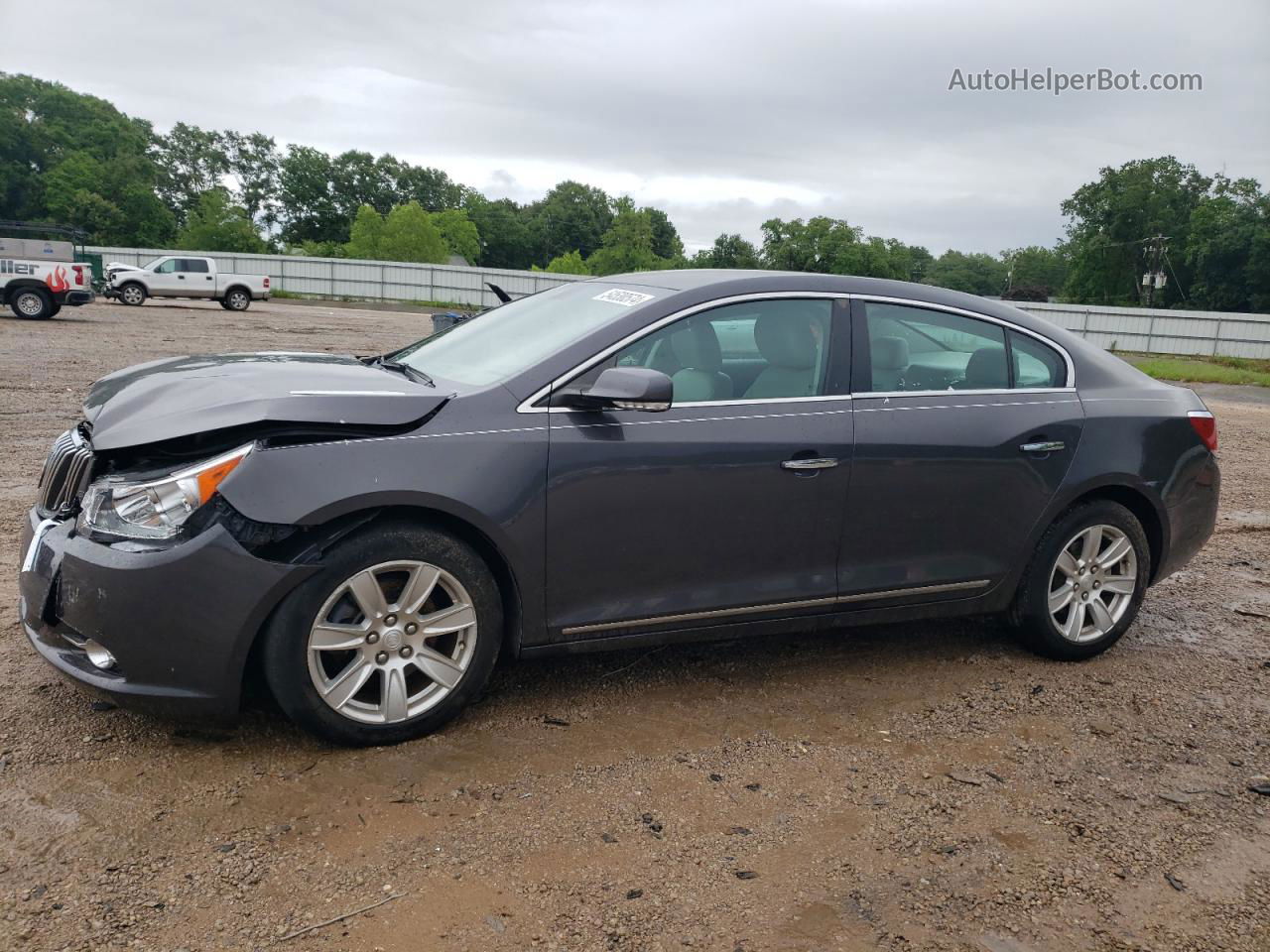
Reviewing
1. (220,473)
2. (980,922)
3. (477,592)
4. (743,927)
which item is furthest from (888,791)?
(220,473)

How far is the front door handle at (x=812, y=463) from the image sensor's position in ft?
12.9

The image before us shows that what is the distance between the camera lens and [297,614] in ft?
10.6

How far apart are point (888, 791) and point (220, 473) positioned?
Answer: 231cm

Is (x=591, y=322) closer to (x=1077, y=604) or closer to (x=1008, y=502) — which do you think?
(x=1008, y=502)

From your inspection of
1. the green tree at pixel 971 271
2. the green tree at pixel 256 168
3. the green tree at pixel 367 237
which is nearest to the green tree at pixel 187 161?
the green tree at pixel 256 168

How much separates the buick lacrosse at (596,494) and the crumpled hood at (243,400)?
0.01 meters

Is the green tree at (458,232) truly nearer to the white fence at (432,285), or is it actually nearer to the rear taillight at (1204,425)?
the white fence at (432,285)

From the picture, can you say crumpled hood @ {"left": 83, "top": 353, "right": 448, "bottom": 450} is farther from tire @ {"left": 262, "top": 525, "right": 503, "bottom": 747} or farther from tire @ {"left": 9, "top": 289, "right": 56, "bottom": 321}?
tire @ {"left": 9, "top": 289, "right": 56, "bottom": 321}

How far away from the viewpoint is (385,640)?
11.2 ft

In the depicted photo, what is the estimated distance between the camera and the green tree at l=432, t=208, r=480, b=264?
9912cm

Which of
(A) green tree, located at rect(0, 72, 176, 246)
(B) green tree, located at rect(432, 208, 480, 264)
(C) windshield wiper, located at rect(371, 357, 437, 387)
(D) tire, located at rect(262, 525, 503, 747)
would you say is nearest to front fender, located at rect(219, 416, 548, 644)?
(D) tire, located at rect(262, 525, 503, 747)

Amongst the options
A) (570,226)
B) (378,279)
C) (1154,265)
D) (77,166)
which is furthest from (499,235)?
(378,279)

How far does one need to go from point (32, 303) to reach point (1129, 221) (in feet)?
260

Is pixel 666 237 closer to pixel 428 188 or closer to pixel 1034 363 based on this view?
pixel 428 188
